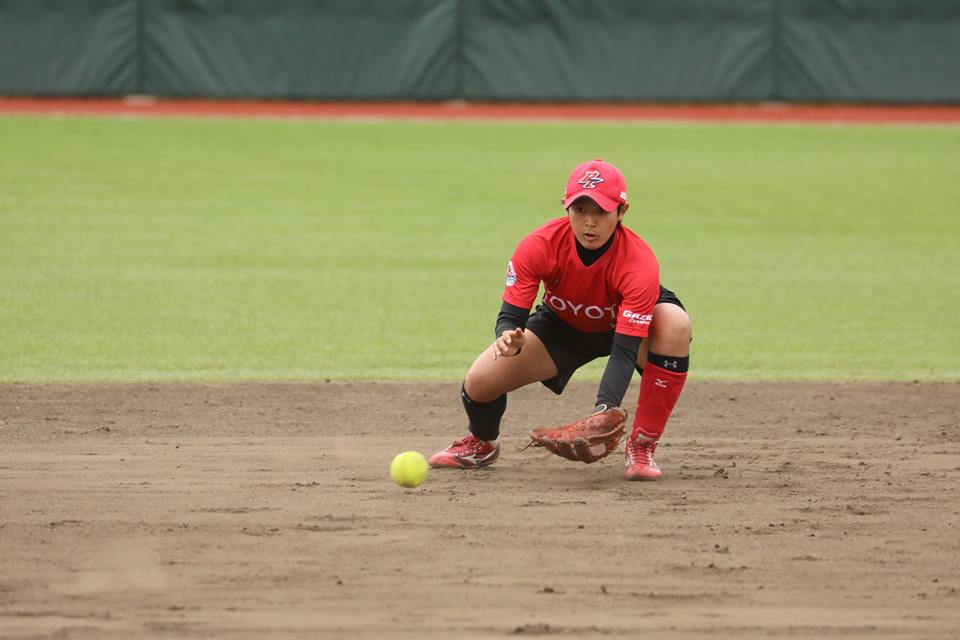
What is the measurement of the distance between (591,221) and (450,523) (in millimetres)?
1427

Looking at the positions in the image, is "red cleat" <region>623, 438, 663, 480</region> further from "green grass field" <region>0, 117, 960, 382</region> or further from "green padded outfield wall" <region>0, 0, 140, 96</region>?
"green padded outfield wall" <region>0, 0, 140, 96</region>

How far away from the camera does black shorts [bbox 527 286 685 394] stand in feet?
21.2

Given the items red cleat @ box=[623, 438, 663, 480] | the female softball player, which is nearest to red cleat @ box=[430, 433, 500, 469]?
the female softball player

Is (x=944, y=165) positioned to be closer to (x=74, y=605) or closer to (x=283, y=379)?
(x=283, y=379)

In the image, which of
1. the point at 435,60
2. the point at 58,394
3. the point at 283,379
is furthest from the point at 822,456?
the point at 435,60

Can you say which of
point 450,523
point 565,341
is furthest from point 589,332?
point 450,523

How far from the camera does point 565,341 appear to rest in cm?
647

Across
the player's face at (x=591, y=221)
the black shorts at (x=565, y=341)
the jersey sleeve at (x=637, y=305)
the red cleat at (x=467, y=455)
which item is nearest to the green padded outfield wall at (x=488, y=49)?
the black shorts at (x=565, y=341)

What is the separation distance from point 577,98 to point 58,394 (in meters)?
16.3

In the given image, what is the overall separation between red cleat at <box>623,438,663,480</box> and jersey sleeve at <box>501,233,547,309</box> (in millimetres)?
832

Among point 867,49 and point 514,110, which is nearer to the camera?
point 867,49

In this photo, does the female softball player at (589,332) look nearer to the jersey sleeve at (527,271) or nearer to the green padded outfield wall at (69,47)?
the jersey sleeve at (527,271)

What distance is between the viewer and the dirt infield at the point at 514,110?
22.8 meters

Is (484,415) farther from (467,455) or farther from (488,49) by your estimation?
(488,49)
